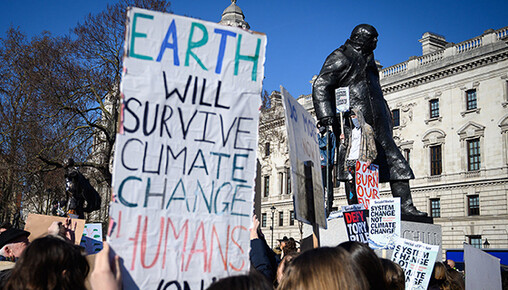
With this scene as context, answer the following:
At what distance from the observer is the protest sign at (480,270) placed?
4445mm

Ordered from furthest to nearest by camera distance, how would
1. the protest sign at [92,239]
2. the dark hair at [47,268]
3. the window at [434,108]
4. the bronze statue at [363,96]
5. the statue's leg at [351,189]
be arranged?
1. the window at [434,108]
2. the bronze statue at [363,96]
3. the statue's leg at [351,189]
4. the protest sign at [92,239]
5. the dark hair at [47,268]

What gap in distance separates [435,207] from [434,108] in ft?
22.4

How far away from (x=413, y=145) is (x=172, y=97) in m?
38.1

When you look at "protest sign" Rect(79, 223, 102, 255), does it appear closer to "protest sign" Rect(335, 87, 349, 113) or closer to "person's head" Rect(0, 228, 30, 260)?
"person's head" Rect(0, 228, 30, 260)

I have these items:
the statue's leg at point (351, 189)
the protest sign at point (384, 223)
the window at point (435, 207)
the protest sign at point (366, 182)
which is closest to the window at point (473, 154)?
the window at point (435, 207)

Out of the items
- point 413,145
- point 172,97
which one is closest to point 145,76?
point 172,97

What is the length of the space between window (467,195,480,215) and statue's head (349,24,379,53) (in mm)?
30751

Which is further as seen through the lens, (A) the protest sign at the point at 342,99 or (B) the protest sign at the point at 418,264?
(A) the protest sign at the point at 342,99

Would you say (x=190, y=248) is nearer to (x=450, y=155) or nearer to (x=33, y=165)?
(x=33, y=165)

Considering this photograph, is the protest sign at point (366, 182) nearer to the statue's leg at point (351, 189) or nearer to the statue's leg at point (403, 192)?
the statue's leg at point (351, 189)

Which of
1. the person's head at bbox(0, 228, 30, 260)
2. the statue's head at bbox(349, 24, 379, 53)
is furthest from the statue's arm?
the person's head at bbox(0, 228, 30, 260)

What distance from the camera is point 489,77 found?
34312mm

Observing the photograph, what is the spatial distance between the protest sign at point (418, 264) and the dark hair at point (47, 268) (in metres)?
2.99

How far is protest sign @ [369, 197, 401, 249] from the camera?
514cm
